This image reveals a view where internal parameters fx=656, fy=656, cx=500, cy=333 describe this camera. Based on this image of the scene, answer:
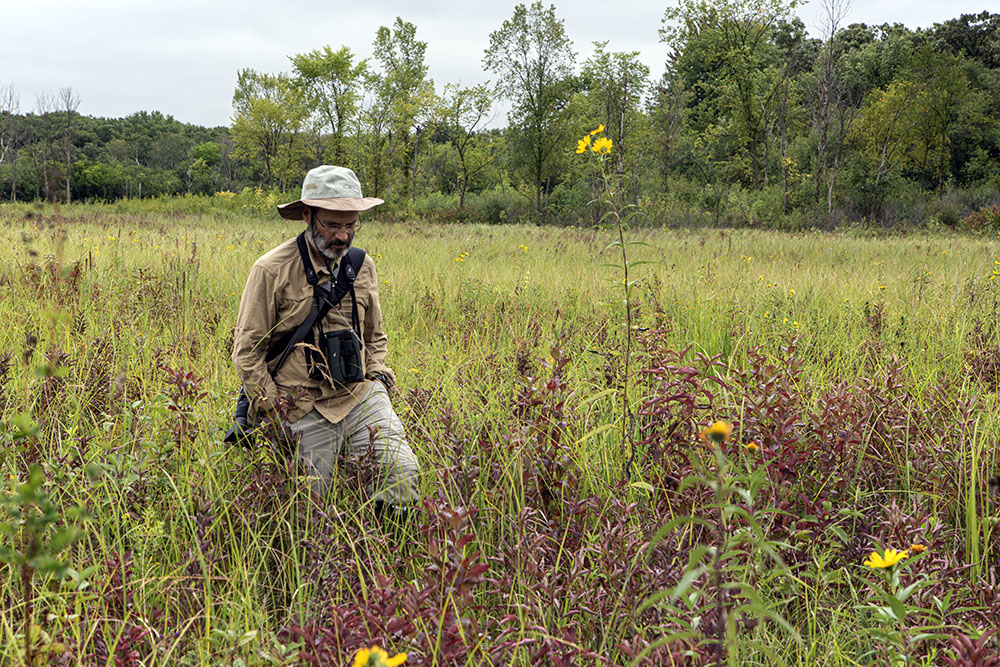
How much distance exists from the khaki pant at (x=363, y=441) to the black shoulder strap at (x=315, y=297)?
33 centimetres

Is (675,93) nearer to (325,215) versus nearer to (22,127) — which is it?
(325,215)

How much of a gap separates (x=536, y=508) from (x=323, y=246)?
1561 mm

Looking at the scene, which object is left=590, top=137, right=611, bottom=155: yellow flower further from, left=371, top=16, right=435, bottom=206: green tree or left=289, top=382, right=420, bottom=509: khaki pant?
left=371, top=16, right=435, bottom=206: green tree

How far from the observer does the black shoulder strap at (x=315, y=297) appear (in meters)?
2.93

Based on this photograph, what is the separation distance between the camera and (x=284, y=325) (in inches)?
118

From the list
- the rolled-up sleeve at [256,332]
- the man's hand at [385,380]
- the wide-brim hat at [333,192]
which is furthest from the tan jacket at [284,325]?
the wide-brim hat at [333,192]

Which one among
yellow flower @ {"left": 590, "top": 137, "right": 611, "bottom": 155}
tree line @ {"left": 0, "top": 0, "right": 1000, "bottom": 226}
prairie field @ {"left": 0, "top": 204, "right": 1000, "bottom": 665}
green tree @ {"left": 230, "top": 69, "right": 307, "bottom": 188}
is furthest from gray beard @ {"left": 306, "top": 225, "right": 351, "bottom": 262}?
green tree @ {"left": 230, "top": 69, "right": 307, "bottom": 188}

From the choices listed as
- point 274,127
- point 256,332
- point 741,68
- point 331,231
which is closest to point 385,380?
point 256,332

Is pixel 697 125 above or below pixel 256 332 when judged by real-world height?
above

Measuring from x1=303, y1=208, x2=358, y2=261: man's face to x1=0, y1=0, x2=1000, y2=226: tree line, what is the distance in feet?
65.1

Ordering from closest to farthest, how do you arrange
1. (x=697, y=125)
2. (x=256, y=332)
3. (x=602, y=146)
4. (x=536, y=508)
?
(x=602, y=146) → (x=536, y=508) → (x=256, y=332) → (x=697, y=125)

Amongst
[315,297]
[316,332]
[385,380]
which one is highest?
[315,297]

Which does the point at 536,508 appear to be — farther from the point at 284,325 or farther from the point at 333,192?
the point at 333,192

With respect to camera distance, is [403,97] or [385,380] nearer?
[385,380]
